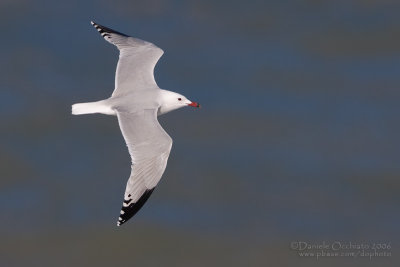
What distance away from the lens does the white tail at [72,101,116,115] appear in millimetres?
9523

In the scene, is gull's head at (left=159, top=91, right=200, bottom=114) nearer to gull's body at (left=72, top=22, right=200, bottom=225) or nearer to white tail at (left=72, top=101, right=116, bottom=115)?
gull's body at (left=72, top=22, right=200, bottom=225)

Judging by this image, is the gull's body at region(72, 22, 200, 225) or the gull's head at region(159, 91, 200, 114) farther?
the gull's head at region(159, 91, 200, 114)

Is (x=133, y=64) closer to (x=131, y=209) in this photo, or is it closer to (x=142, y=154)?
(x=142, y=154)

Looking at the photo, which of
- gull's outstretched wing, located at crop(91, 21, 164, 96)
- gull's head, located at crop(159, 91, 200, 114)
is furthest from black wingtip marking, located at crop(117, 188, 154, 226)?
gull's outstretched wing, located at crop(91, 21, 164, 96)

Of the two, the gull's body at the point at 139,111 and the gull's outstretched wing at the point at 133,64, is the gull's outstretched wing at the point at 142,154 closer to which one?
the gull's body at the point at 139,111

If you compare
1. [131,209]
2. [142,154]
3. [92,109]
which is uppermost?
[92,109]

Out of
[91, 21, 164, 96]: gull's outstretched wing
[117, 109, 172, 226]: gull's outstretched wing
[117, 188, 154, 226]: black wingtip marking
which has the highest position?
[91, 21, 164, 96]: gull's outstretched wing

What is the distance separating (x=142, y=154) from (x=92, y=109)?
2.47 feet

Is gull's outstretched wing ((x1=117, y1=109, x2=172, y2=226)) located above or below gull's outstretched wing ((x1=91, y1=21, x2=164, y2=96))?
below

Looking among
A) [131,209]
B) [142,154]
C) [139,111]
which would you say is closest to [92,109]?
[139,111]

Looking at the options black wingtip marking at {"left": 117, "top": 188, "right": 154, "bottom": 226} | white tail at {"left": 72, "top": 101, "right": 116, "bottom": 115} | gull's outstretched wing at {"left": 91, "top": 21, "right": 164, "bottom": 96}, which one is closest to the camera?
black wingtip marking at {"left": 117, "top": 188, "right": 154, "bottom": 226}

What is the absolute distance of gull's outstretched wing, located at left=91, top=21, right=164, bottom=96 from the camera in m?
10.1

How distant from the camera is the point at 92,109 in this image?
9.52m

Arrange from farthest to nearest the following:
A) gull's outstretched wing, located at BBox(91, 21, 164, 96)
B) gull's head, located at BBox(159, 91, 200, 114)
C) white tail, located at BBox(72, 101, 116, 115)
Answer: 1. gull's outstretched wing, located at BBox(91, 21, 164, 96)
2. gull's head, located at BBox(159, 91, 200, 114)
3. white tail, located at BBox(72, 101, 116, 115)
